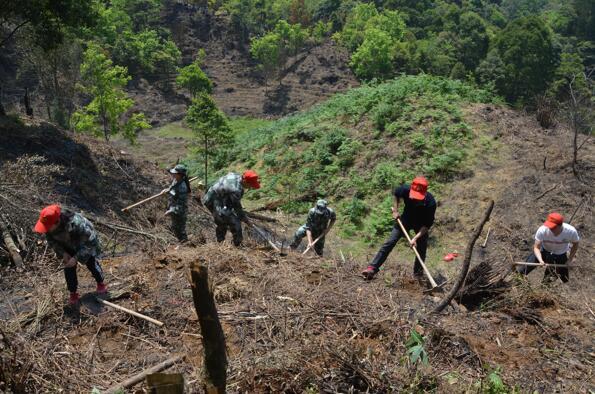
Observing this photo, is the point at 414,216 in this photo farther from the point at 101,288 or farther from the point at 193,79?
the point at 193,79

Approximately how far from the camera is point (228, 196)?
7.06 m

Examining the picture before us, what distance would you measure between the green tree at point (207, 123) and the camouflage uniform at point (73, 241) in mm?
12012

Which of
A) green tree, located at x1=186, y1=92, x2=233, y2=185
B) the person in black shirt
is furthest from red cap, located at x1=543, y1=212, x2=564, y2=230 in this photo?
green tree, located at x1=186, y1=92, x2=233, y2=185

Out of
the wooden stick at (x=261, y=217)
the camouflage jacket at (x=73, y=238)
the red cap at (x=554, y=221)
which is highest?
the camouflage jacket at (x=73, y=238)

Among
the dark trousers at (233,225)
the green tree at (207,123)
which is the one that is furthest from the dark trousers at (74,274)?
the green tree at (207,123)

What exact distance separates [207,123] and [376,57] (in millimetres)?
28906

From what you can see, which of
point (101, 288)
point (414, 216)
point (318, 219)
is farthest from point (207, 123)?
point (101, 288)

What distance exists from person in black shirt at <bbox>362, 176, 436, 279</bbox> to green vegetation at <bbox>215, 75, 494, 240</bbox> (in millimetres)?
5621

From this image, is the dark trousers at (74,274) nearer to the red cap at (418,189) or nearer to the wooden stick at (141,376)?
the wooden stick at (141,376)

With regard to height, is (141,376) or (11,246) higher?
(11,246)

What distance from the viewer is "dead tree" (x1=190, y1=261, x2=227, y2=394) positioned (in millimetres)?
2600

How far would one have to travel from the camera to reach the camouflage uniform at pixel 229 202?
7016mm

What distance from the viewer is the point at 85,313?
5031mm

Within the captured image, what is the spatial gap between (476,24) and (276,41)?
64.1 feet
